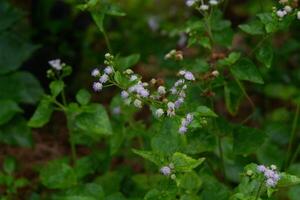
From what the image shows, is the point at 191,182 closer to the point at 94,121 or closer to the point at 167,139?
the point at 167,139

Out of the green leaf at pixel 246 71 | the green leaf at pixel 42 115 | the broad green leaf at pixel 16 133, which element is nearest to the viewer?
the green leaf at pixel 246 71

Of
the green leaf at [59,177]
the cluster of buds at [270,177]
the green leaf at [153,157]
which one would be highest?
the green leaf at [59,177]

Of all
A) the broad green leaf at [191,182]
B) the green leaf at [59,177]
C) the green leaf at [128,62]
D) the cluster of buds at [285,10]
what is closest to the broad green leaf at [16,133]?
the green leaf at [59,177]

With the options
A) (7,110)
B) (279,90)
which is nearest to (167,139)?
(7,110)

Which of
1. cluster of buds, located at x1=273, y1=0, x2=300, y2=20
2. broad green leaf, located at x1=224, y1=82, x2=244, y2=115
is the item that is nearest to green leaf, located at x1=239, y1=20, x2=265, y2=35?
cluster of buds, located at x1=273, y1=0, x2=300, y2=20

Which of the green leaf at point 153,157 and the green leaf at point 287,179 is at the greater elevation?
the green leaf at point 287,179

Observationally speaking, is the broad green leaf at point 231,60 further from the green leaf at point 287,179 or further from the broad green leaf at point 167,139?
the green leaf at point 287,179

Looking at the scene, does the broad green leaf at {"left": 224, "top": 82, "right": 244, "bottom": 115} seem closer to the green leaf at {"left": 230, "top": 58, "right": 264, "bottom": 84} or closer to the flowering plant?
the flowering plant
